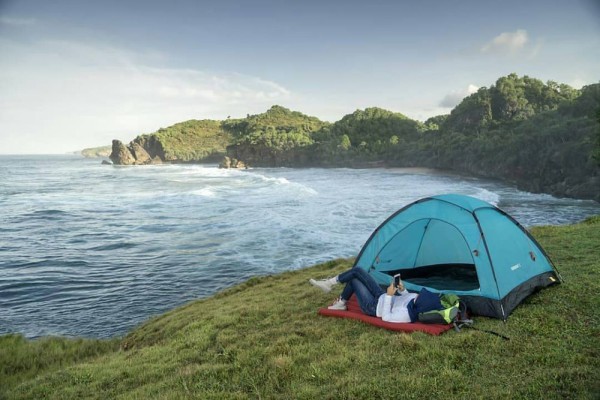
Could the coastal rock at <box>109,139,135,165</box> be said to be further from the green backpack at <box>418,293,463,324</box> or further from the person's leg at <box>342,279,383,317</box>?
the green backpack at <box>418,293,463,324</box>

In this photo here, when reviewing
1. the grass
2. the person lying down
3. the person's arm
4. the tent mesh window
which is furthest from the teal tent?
the person's arm

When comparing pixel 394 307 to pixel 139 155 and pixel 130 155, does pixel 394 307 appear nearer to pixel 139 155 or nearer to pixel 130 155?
pixel 130 155

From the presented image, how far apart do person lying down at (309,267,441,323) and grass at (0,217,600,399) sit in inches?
16.9

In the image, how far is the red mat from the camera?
256 inches

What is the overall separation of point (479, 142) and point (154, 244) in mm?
70551

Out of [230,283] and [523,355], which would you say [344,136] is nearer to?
[230,283]

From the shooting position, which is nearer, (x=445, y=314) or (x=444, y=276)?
(x=445, y=314)

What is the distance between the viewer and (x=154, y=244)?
23.0 meters

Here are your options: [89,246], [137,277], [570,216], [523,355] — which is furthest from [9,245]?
[570,216]

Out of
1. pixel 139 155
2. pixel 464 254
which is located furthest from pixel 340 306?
pixel 139 155

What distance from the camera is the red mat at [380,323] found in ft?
21.3

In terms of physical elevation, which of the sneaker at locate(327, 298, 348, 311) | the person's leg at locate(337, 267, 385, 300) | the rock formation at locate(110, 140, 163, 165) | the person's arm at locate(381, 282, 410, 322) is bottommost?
the sneaker at locate(327, 298, 348, 311)

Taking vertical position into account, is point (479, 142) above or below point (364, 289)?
above

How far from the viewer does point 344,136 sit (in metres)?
122
